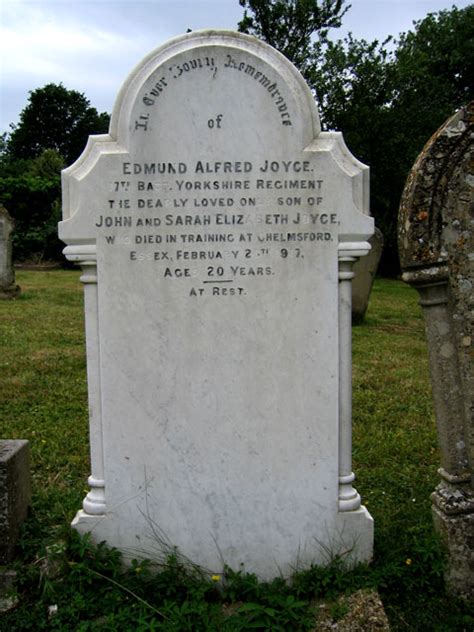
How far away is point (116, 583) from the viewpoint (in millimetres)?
3121

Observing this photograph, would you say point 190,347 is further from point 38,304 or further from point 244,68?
point 38,304

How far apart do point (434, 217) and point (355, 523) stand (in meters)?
1.61

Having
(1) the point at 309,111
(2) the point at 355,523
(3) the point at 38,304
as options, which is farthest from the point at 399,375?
(3) the point at 38,304

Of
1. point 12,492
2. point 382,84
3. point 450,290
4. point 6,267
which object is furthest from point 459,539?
point 382,84

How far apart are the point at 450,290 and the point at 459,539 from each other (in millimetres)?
1291

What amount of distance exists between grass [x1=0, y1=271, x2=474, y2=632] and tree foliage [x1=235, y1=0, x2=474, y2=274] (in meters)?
16.8

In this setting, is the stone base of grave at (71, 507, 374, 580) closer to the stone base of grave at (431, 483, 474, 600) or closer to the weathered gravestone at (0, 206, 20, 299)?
the stone base of grave at (431, 483, 474, 600)

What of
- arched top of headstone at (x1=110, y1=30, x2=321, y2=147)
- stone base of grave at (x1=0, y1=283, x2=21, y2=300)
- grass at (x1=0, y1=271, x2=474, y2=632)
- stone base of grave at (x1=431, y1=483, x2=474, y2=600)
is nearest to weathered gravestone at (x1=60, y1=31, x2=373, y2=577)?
arched top of headstone at (x1=110, y1=30, x2=321, y2=147)

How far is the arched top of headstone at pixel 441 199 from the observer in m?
3.18

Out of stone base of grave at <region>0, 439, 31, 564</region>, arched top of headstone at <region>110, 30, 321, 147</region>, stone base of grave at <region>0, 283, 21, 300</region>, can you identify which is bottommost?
stone base of grave at <region>0, 439, 31, 564</region>

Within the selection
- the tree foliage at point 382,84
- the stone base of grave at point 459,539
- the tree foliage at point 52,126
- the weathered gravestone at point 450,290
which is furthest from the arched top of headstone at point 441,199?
the tree foliage at point 52,126

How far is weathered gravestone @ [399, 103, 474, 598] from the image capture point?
10.5 ft

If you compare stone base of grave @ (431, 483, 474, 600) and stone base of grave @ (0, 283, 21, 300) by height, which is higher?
stone base of grave @ (0, 283, 21, 300)

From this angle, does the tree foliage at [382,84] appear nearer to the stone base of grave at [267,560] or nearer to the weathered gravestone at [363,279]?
the weathered gravestone at [363,279]
